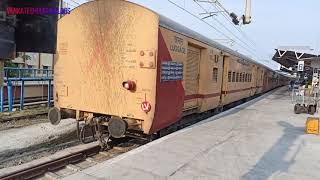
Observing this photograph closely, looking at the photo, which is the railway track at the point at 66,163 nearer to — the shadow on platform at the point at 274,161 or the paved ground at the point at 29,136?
the paved ground at the point at 29,136

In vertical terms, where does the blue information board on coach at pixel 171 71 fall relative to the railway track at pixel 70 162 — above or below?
above

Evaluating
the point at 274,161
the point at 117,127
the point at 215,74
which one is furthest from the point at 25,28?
the point at 215,74

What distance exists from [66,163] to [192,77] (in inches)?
168

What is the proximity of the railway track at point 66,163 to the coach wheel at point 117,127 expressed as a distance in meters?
0.70

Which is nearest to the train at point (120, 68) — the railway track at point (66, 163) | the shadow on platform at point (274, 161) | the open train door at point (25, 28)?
the railway track at point (66, 163)

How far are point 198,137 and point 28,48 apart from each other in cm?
676

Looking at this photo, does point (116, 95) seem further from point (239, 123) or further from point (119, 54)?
point (239, 123)

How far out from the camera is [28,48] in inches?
67.3

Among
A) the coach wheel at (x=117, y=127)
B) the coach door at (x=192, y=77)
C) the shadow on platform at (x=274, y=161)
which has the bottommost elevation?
the shadow on platform at (x=274, y=161)

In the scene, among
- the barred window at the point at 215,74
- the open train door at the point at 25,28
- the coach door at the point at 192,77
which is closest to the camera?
the open train door at the point at 25,28

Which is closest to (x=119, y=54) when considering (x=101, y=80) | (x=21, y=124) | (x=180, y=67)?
(x=101, y=80)

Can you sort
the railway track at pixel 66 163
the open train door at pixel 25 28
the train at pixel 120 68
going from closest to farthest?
the open train door at pixel 25 28
the railway track at pixel 66 163
the train at pixel 120 68

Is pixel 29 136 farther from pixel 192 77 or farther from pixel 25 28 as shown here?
pixel 25 28

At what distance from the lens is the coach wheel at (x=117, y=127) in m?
6.71
